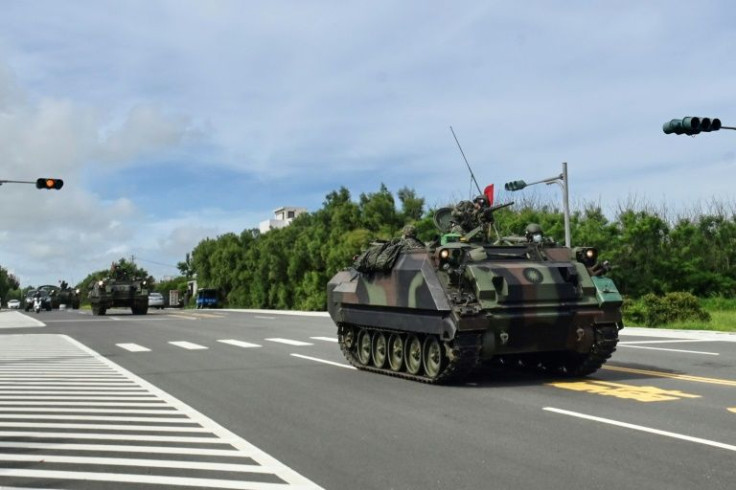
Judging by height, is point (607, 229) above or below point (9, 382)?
above

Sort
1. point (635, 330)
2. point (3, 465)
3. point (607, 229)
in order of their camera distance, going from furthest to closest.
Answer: point (607, 229) → point (635, 330) → point (3, 465)

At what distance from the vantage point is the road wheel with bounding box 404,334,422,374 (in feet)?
42.4

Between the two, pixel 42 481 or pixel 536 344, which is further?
pixel 536 344

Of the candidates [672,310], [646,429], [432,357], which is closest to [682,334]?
[672,310]

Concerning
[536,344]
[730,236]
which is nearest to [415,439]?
[536,344]

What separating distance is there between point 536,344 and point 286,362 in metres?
5.85

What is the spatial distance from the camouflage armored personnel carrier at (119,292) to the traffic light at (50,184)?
16279mm

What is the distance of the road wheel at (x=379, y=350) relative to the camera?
46.7 feet

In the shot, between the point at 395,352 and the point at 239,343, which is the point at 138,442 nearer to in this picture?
the point at 395,352

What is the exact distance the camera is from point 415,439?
26.0ft

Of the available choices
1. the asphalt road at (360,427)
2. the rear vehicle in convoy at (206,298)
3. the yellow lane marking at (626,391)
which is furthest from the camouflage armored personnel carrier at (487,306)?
the rear vehicle in convoy at (206,298)

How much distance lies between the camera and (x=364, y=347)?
14961 mm

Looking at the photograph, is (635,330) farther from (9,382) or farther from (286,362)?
(9,382)

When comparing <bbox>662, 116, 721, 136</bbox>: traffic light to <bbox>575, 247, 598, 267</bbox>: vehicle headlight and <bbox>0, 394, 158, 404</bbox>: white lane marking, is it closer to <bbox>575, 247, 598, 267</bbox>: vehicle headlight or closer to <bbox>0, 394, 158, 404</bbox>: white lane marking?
<bbox>575, 247, 598, 267</bbox>: vehicle headlight
